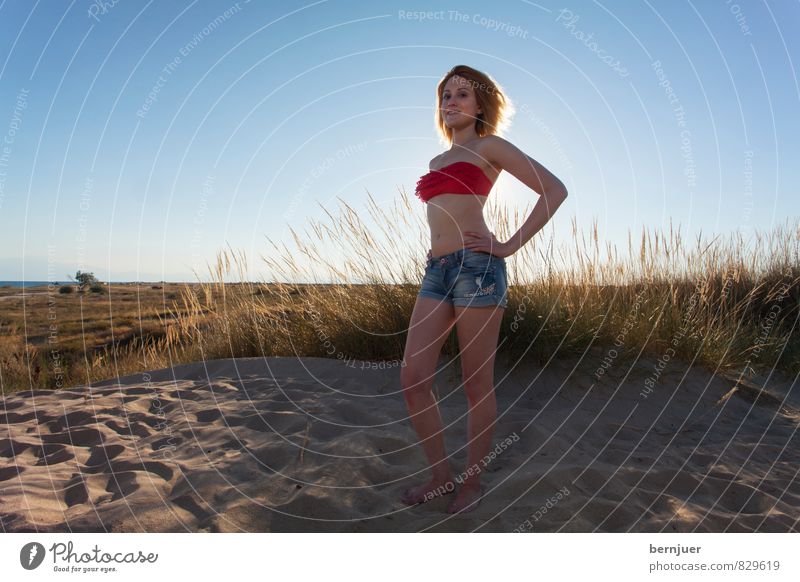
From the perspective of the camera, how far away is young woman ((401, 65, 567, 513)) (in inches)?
112

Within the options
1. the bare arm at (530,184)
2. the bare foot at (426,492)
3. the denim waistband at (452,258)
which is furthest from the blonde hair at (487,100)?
Answer: the bare foot at (426,492)

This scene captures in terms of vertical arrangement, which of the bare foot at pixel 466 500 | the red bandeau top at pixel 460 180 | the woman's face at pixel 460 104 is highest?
the woman's face at pixel 460 104

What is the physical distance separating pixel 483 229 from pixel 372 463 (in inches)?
58.2

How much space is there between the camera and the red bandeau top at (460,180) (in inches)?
117

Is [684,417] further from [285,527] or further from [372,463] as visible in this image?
[285,527]

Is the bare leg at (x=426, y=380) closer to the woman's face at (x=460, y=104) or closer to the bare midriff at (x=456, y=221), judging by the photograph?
the bare midriff at (x=456, y=221)

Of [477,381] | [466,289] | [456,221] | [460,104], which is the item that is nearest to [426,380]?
[477,381]

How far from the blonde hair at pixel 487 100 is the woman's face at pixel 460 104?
0.03 metres

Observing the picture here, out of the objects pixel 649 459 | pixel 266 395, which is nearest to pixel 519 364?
pixel 649 459

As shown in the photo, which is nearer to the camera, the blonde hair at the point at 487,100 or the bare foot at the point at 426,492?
the bare foot at the point at 426,492

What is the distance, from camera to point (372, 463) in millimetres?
3352

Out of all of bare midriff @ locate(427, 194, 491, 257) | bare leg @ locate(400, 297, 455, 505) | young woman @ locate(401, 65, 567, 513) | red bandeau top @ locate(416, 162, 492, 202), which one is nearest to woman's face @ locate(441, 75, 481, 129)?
young woman @ locate(401, 65, 567, 513)

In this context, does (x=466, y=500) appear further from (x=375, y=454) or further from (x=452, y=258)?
(x=452, y=258)

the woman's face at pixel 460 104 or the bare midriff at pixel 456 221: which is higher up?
the woman's face at pixel 460 104
